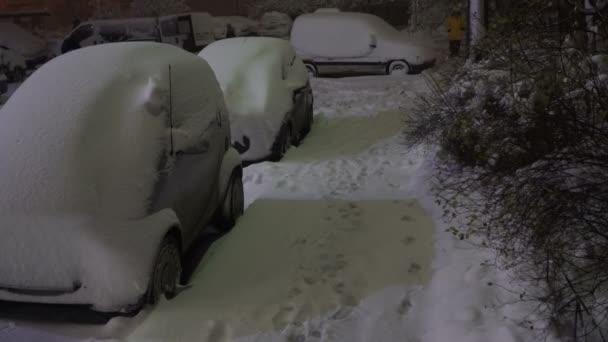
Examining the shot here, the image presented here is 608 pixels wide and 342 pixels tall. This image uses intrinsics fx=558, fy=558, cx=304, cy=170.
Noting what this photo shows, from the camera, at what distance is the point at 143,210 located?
3766mm

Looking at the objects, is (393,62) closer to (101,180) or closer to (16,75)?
(16,75)

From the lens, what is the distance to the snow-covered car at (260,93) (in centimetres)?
757

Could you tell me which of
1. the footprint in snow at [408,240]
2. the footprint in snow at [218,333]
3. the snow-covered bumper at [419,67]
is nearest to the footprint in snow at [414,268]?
Answer: the footprint in snow at [408,240]

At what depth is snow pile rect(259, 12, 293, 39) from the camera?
24.4m

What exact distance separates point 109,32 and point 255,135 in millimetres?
14270

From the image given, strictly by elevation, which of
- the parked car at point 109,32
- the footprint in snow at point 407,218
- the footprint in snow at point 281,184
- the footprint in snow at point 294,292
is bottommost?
the footprint in snow at point 281,184

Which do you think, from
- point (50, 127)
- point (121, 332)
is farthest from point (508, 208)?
point (50, 127)

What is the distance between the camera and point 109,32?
19.7m

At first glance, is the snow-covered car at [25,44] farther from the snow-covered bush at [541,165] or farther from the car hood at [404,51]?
the snow-covered bush at [541,165]

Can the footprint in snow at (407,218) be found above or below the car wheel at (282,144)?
below

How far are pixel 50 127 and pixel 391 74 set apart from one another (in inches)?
513

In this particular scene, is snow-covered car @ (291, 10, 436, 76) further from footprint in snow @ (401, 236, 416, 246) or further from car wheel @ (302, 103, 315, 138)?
footprint in snow @ (401, 236, 416, 246)

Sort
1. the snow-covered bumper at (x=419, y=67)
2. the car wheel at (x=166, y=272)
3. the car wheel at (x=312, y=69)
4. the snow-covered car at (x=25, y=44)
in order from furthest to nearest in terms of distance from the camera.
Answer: the snow-covered car at (x=25, y=44)
the car wheel at (x=312, y=69)
the snow-covered bumper at (x=419, y=67)
the car wheel at (x=166, y=272)

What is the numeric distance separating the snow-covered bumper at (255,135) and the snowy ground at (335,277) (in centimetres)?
54
